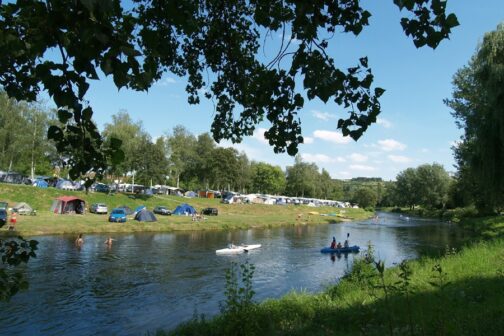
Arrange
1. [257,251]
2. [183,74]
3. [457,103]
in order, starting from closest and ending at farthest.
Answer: [183,74] → [257,251] → [457,103]

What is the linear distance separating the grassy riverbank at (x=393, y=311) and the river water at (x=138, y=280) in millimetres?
1601

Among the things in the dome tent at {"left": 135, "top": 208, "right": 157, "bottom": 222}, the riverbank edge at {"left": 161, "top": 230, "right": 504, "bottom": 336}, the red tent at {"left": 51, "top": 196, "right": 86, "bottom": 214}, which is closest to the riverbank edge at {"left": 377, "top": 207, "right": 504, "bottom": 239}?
the dome tent at {"left": 135, "top": 208, "right": 157, "bottom": 222}

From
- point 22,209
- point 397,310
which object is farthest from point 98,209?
point 397,310

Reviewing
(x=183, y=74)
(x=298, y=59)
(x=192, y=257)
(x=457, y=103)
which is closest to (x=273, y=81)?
(x=298, y=59)

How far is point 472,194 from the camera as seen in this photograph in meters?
59.2

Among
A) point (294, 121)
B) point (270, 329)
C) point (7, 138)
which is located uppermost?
point (7, 138)

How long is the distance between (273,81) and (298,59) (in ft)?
1.85

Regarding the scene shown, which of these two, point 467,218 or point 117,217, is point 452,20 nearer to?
point 117,217

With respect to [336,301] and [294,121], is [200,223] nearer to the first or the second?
[336,301]

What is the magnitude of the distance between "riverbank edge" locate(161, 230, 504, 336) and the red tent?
133 ft

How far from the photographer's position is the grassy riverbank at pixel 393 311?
6.98 metres

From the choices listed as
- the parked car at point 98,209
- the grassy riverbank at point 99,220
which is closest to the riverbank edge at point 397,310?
the grassy riverbank at point 99,220

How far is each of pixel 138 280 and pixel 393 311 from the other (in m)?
15.7

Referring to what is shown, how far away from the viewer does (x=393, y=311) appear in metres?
8.70
